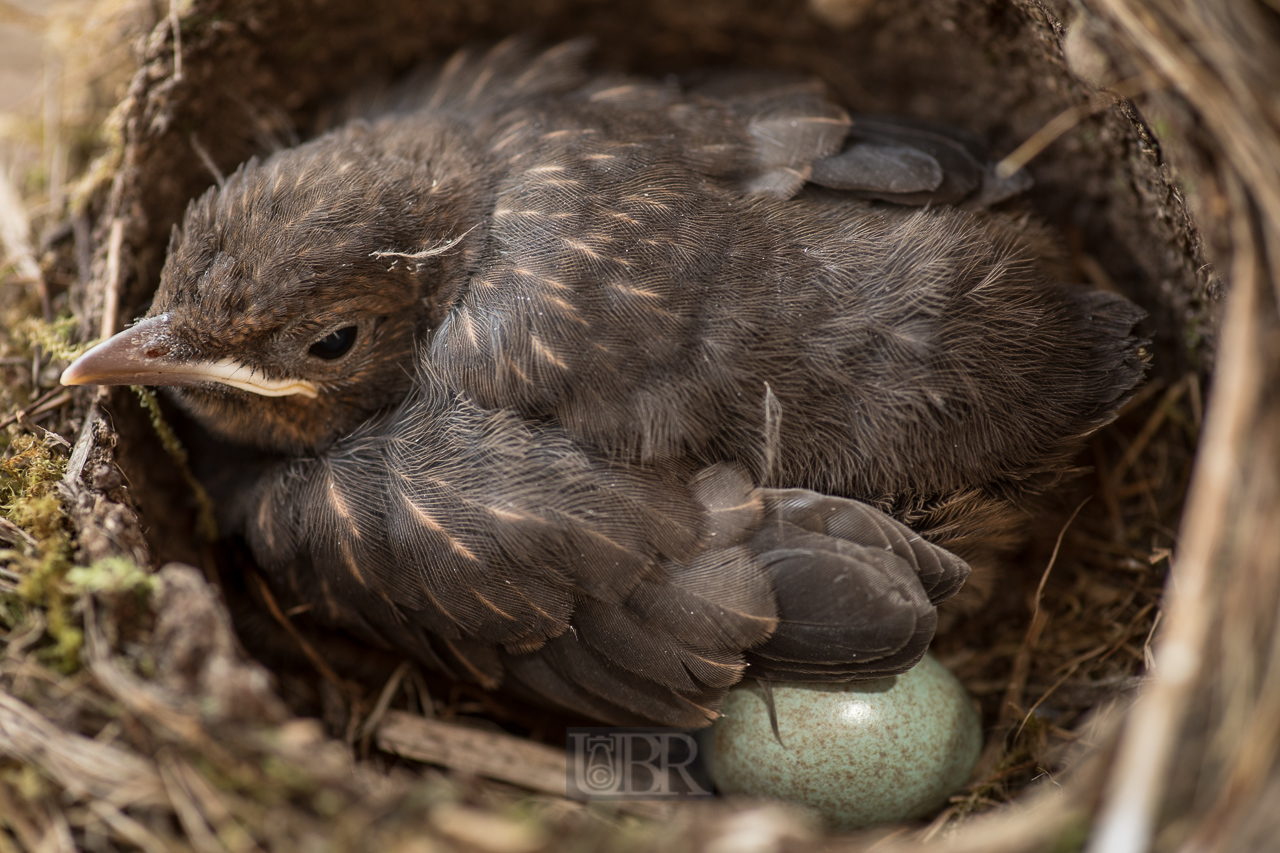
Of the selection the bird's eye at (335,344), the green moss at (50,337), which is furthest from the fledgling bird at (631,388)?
the green moss at (50,337)

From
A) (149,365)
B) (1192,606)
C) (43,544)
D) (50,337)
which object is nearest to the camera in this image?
(1192,606)

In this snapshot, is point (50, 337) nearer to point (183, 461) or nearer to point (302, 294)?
point (183, 461)

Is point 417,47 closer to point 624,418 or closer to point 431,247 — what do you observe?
point 431,247

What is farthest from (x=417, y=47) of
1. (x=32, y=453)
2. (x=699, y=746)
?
(x=699, y=746)

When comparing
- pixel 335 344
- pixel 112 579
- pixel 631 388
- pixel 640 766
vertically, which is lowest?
pixel 640 766

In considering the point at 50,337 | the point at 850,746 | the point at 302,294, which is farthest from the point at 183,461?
the point at 850,746

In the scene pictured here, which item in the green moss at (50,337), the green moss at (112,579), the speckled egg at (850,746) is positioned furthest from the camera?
the green moss at (50,337)

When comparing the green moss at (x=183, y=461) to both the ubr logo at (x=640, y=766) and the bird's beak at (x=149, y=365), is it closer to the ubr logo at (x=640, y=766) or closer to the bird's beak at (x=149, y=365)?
the bird's beak at (x=149, y=365)
